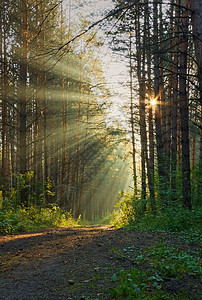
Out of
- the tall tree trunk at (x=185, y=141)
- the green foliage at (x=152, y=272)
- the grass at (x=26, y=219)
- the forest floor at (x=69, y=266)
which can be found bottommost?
the grass at (x=26, y=219)

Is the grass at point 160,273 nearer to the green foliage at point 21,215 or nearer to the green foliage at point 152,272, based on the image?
the green foliage at point 152,272

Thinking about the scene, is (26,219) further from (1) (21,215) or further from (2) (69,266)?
(2) (69,266)

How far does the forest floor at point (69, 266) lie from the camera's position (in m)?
3.17

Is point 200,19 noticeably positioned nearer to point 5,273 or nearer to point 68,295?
point 68,295

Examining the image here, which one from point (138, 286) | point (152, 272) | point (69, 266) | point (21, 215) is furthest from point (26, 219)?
point (138, 286)

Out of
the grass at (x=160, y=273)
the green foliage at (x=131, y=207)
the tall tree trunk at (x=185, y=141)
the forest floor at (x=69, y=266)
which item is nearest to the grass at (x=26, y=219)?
the forest floor at (x=69, y=266)

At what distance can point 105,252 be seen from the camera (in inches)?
186

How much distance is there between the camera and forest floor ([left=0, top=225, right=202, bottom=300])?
3.17 meters

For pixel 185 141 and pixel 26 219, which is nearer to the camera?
pixel 185 141

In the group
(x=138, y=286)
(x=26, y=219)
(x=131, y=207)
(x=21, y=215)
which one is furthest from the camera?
(x=131, y=207)

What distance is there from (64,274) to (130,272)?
1.01 meters

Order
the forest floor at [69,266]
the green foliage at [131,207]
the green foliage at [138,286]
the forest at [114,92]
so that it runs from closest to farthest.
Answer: the green foliage at [138,286] → the forest floor at [69,266] → the forest at [114,92] → the green foliage at [131,207]

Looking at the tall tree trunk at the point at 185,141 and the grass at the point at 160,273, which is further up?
the tall tree trunk at the point at 185,141

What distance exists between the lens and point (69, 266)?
13.2ft
